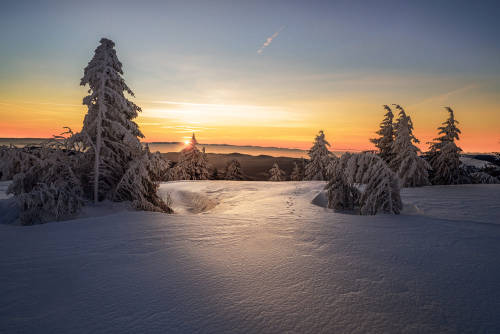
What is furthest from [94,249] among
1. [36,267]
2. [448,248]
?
[448,248]

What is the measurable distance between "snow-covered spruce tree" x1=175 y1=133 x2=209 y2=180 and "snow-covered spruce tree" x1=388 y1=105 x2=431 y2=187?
2734 centimetres

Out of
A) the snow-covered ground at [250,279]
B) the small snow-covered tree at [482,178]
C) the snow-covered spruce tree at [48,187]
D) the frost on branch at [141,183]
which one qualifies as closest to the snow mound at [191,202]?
the frost on branch at [141,183]

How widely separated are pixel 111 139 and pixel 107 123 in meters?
0.70

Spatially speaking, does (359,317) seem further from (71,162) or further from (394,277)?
(71,162)

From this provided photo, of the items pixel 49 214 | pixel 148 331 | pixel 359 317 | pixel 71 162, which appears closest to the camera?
pixel 148 331

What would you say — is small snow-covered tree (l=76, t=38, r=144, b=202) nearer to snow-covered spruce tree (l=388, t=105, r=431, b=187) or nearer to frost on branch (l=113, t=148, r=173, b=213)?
frost on branch (l=113, t=148, r=173, b=213)

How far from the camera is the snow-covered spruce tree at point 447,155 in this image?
17.8 metres

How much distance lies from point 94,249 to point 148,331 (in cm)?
242

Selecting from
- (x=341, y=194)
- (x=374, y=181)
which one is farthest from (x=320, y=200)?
(x=374, y=181)

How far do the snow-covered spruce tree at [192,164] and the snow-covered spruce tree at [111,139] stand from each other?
26.8m

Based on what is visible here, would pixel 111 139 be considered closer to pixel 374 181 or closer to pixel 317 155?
pixel 374 181

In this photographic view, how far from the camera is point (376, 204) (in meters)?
7.01

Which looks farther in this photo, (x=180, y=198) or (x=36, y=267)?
(x=180, y=198)

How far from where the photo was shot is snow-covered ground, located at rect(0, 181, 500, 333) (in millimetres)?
1907
